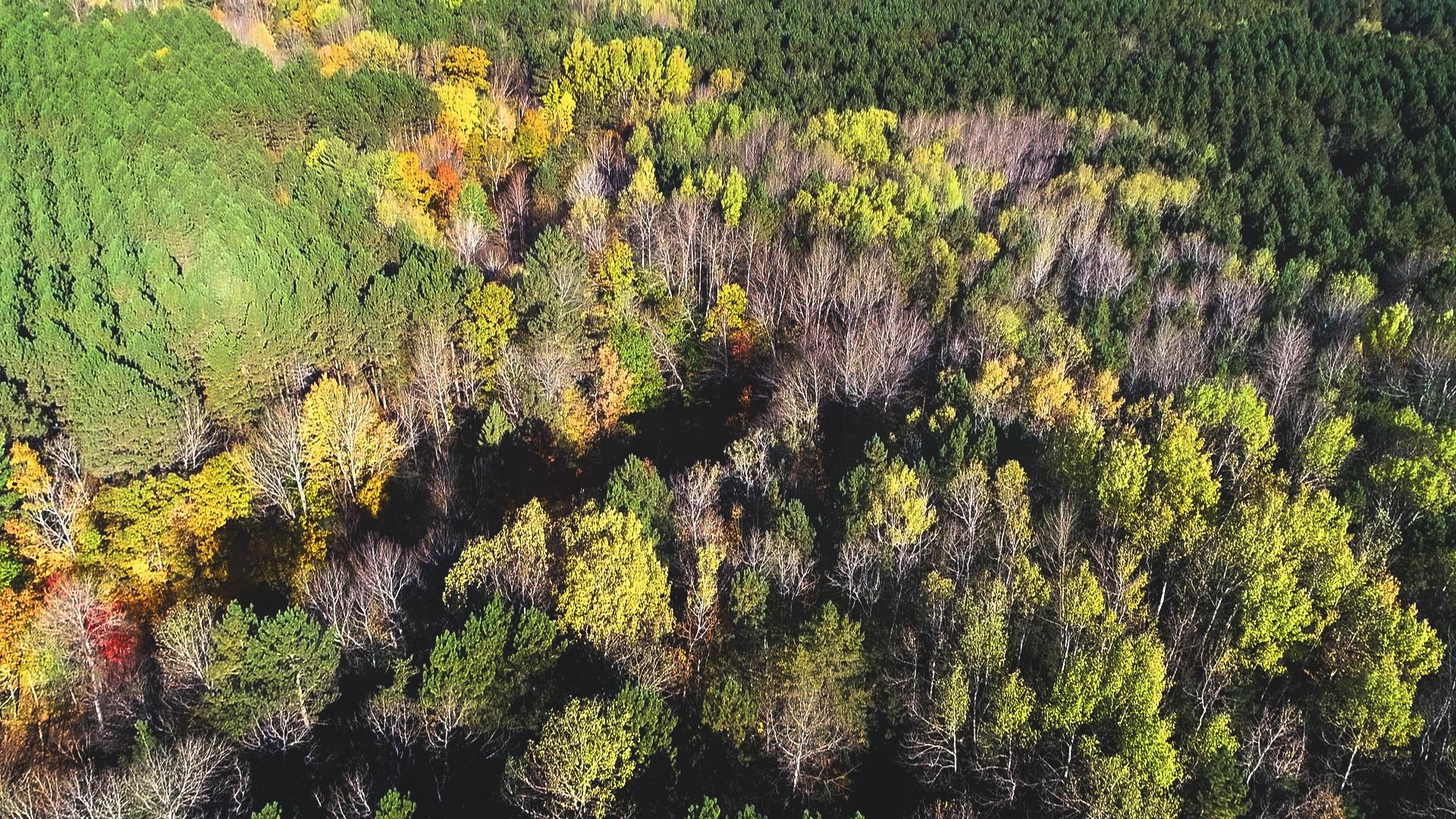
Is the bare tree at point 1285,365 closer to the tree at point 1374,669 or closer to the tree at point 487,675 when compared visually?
the tree at point 1374,669

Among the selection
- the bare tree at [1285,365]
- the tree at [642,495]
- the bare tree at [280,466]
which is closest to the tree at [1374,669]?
the bare tree at [1285,365]

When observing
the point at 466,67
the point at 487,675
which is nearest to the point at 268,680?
the point at 487,675

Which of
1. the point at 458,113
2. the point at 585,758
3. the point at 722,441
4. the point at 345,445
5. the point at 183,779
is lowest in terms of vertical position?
the point at 722,441

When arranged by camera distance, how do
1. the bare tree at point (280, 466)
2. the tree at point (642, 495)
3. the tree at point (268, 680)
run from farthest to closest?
the bare tree at point (280, 466) → the tree at point (642, 495) → the tree at point (268, 680)

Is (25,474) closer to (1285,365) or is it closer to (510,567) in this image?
(510,567)

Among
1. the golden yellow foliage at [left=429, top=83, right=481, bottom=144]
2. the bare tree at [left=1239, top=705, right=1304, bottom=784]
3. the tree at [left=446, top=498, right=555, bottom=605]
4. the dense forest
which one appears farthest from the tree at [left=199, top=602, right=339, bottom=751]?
the golden yellow foliage at [left=429, top=83, right=481, bottom=144]

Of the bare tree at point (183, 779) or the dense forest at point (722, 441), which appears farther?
the dense forest at point (722, 441)
